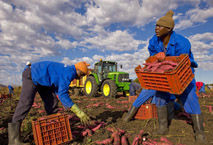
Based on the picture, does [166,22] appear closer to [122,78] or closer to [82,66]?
[82,66]

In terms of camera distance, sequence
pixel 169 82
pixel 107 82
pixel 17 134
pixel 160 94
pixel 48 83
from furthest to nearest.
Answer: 1. pixel 107 82
2. pixel 160 94
3. pixel 48 83
4. pixel 17 134
5. pixel 169 82

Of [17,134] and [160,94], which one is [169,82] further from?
[17,134]

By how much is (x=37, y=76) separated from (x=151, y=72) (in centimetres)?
190

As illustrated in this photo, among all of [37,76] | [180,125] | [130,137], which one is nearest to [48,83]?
[37,76]

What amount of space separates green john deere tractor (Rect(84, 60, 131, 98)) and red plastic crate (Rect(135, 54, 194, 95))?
6.52m

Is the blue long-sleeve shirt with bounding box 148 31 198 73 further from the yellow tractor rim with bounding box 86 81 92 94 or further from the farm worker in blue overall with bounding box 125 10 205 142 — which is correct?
the yellow tractor rim with bounding box 86 81 92 94

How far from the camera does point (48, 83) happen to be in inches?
107

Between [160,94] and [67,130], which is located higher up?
[160,94]

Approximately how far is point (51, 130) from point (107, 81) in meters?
7.09

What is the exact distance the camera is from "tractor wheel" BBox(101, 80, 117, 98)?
8914 millimetres

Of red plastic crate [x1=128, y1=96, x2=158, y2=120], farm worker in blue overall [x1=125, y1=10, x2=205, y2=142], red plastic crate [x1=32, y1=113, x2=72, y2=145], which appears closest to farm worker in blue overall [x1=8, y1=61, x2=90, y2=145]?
red plastic crate [x1=32, y1=113, x2=72, y2=145]

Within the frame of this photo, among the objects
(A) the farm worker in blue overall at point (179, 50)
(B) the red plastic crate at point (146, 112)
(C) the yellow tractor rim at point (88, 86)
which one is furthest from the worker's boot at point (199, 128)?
(C) the yellow tractor rim at point (88, 86)

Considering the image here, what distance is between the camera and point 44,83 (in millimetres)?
2693

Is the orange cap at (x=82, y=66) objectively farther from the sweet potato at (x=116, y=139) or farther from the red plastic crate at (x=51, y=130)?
the sweet potato at (x=116, y=139)
